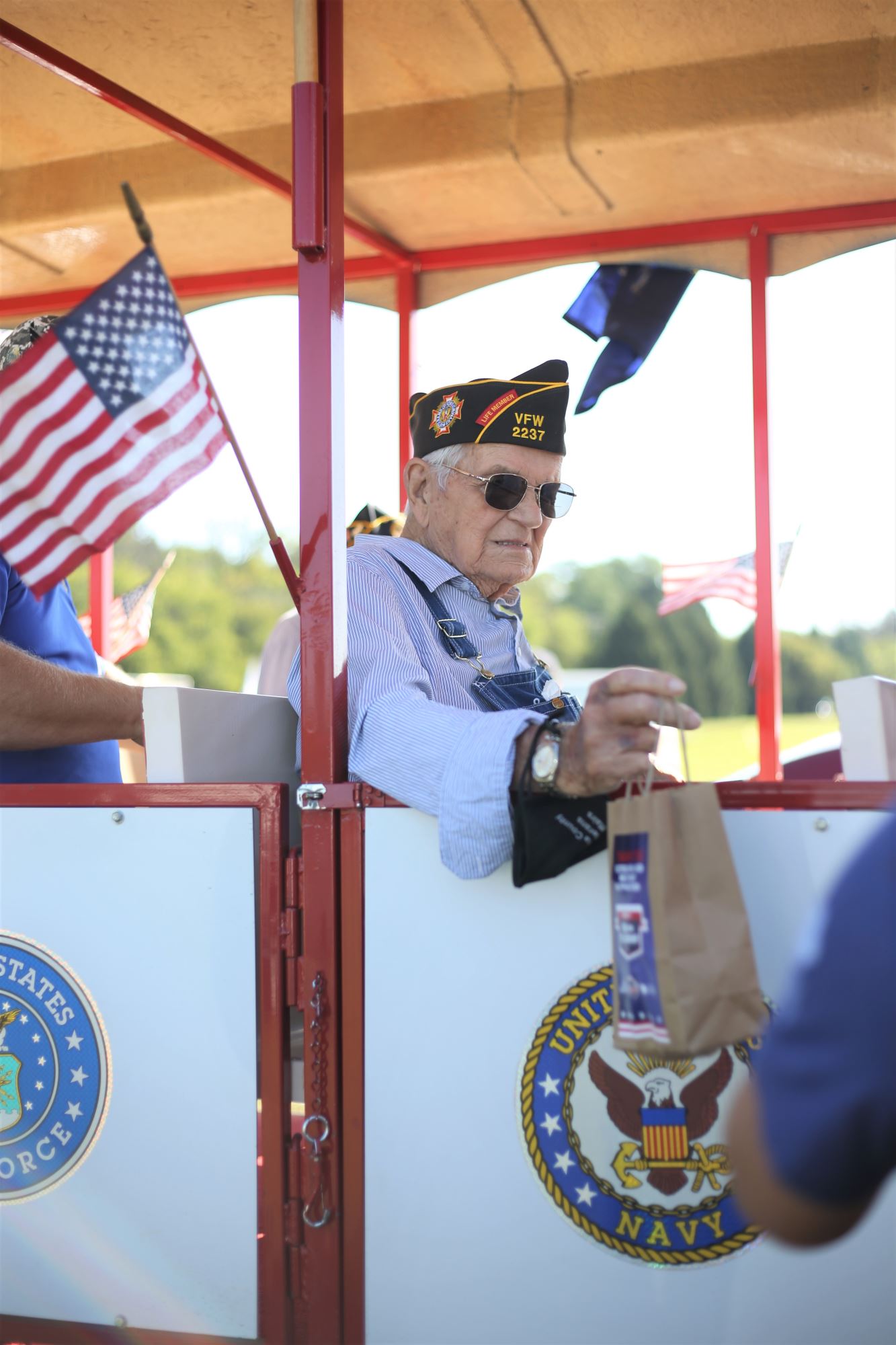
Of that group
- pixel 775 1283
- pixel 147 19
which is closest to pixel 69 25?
pixel 147 19

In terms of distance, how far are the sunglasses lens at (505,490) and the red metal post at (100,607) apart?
93.9 inches

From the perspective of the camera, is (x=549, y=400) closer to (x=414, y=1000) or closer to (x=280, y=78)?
(x=280, y=78)

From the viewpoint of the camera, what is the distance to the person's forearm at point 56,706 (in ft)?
8.26

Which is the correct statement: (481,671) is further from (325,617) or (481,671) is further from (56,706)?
(56,706)

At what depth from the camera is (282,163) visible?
3543mm

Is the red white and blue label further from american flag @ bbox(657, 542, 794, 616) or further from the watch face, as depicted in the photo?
american flag @ bbox(657, 542, 794, 616)

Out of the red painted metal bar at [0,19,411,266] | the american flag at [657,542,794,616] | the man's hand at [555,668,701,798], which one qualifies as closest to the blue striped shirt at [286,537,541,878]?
the man's hand at [555,668,701,798]

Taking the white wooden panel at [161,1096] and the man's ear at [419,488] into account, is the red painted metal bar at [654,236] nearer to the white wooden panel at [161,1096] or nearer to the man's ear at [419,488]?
the man's ear at [419,488]

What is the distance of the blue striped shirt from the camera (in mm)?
1876

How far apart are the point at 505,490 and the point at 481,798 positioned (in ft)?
3.53

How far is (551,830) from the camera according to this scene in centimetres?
186

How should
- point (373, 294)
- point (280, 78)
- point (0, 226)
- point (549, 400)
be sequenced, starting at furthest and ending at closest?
point (373, 294)
point (0, 226)
point (280, 78)
point (549, 400)

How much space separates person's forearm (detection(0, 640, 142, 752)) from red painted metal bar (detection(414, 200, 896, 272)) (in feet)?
6.96

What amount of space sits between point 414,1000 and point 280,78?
2440 millimetres
